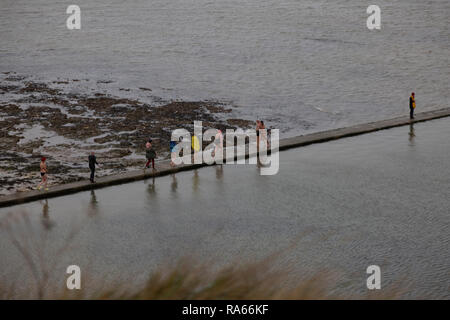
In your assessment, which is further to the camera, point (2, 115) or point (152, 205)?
point (2, 115)

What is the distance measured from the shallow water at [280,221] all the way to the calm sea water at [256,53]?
12.2 m

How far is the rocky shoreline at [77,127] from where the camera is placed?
2420cm

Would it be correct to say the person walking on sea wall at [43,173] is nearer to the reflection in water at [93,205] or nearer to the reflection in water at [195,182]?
the reflection in water at [93,205]

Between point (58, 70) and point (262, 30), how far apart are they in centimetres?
3690

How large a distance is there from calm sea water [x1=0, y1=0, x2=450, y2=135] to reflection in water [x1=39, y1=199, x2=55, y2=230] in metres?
17.3

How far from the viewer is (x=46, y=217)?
17.4 m

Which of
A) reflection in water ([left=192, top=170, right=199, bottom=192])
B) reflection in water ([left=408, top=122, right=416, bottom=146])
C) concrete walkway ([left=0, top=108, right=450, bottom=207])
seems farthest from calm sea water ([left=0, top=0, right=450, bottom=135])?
reflection in water ([left=192, top=170, right=199, bottom=192])

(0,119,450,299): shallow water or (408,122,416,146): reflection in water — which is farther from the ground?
(408,122,416,146): reflection in water

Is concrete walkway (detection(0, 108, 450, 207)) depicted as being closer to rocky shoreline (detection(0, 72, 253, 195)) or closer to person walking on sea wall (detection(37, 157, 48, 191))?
person walking on sea wall (detection(37, 157, 48, 191))

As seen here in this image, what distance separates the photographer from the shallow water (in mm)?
13055

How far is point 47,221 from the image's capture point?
16984 mm

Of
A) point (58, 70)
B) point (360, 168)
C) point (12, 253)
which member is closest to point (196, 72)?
point (58, 70)

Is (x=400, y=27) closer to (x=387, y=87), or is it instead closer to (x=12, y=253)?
(x=387, y=87)

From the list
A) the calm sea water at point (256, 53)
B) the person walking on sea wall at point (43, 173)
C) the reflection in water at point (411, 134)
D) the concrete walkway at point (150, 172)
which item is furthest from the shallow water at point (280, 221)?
the calm sea water at point (256, 53)
